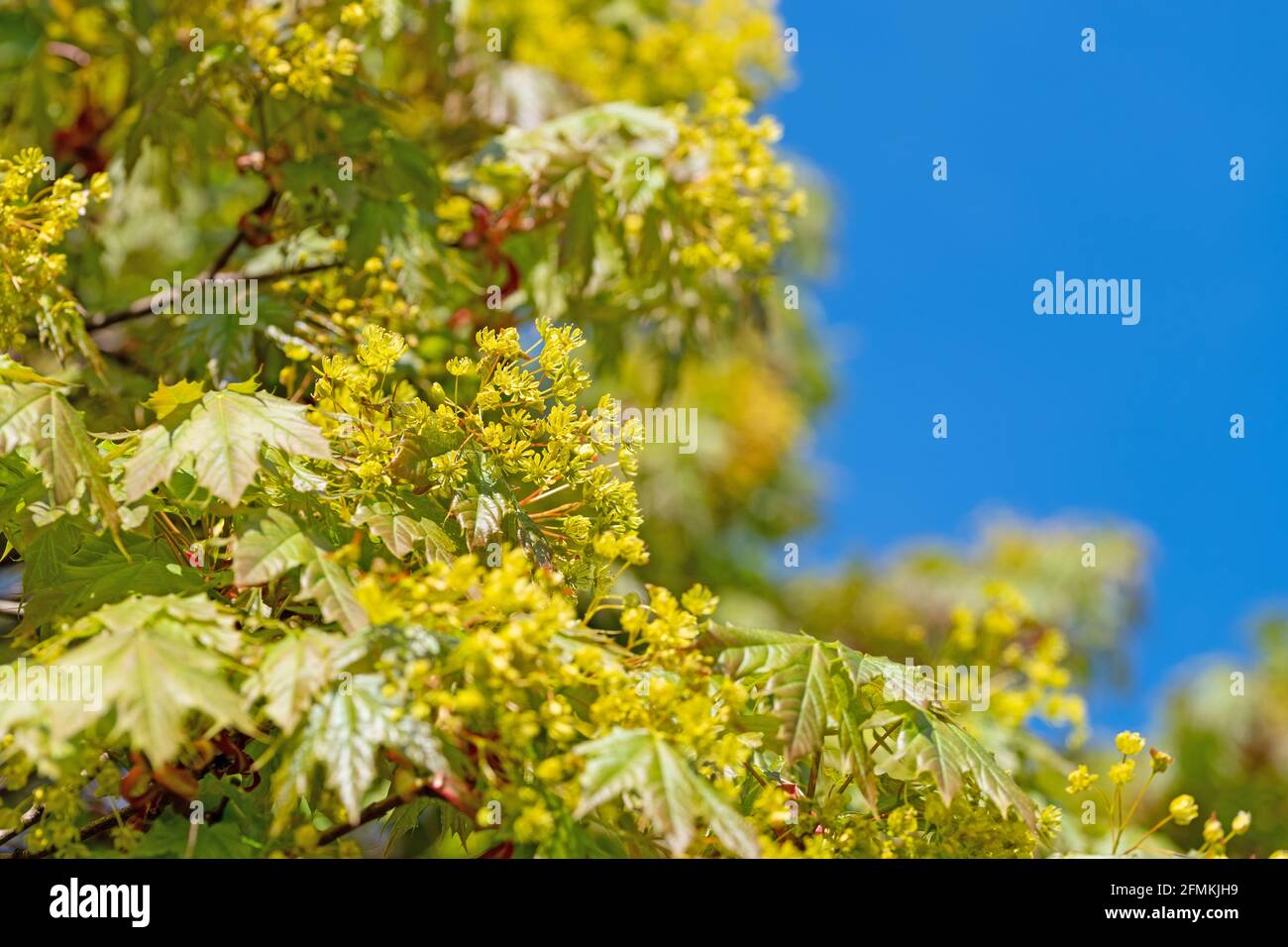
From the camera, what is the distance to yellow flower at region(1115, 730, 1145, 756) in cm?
229

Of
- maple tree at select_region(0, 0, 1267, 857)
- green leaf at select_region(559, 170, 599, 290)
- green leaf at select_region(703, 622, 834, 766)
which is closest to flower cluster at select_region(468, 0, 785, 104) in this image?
maple tree at select_region(0, 0, 1267, 857)

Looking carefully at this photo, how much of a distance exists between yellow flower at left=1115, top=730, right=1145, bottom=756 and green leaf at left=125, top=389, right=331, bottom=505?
1.63 meters

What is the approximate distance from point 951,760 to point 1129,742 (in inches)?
16.8

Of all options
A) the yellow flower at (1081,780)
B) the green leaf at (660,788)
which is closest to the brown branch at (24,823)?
the green leaf at (660,788)

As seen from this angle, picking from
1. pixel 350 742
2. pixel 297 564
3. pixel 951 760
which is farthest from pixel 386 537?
pixel 951 760

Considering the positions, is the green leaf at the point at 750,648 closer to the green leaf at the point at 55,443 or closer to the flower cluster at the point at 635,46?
the green leaf at the point at 55,443

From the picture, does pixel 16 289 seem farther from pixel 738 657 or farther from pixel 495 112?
pixel 495 112

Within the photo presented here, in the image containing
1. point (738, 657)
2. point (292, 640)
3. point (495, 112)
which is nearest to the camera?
point (292, 640)

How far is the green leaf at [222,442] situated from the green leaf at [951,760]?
1.19 meters

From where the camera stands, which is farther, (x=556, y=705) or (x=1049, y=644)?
(x=1049, y=644)

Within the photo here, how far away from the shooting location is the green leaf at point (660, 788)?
1.70m

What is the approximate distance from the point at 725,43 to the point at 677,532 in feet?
14.7

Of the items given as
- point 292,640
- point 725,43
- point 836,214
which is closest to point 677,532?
point 836,214
